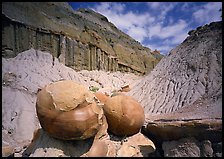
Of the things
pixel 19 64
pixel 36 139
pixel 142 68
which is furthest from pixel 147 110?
pixel 142 68

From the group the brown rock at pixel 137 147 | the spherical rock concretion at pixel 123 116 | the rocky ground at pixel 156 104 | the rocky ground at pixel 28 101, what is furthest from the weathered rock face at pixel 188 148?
the spherical rock concretion at pixel 123 116

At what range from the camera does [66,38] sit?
15.5 m

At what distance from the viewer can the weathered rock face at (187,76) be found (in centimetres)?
762

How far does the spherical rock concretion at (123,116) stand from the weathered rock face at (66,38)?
9.55 m

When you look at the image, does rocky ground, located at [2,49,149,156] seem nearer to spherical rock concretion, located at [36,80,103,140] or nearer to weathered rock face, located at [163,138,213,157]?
spherical rock concretion, located at [36,80,103,140]

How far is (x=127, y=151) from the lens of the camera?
374 cm

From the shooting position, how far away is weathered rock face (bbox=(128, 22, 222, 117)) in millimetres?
7625

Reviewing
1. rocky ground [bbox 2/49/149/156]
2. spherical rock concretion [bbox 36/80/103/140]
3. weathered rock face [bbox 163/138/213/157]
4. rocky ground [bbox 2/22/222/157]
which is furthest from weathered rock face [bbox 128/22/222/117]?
rocky ground [bbox 2/49/149/156]

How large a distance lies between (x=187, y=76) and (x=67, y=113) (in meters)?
7.20

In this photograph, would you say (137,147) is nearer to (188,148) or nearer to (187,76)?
(188,148)

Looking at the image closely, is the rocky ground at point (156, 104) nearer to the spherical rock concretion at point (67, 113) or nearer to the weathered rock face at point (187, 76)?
the weathered rock face at point (187, 76)

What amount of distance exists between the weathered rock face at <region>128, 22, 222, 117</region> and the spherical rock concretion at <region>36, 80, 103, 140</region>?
423cm

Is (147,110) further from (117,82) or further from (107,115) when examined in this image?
(117,82)

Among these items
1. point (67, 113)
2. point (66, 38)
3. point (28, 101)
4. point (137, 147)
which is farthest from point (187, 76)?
point (66, 38)
